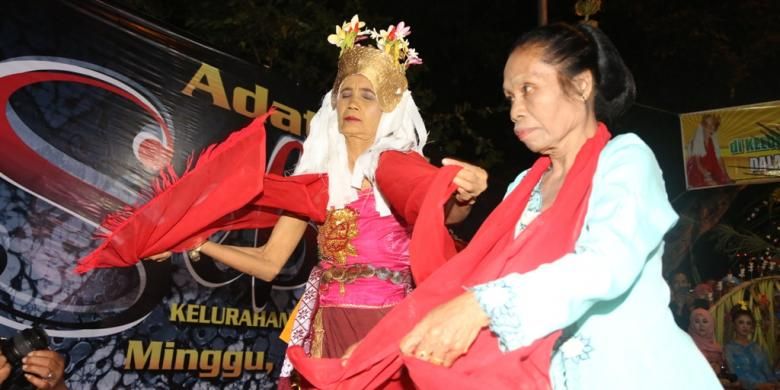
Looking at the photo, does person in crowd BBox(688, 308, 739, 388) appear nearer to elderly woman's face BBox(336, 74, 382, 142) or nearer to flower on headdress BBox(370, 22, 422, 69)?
flower on headdress BBox(370, 22, 422, 69)

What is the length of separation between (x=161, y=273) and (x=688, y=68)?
423 inches

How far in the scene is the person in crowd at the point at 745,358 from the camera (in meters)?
8.79

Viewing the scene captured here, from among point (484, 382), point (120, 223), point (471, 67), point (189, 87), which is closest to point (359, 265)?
point (120, 223)

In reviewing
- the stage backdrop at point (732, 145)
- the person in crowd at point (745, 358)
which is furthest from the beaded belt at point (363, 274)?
the stage backdrop at point (732, 145)

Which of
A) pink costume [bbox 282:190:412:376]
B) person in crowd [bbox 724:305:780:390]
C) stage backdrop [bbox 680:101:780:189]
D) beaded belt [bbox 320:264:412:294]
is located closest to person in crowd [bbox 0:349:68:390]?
pink costume [bbox 282:190:412:376]

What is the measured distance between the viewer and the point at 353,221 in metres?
3.23

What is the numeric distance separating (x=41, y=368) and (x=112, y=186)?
73.7 inches

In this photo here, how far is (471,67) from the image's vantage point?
11727 mm

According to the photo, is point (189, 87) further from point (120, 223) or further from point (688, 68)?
point (688, 68)

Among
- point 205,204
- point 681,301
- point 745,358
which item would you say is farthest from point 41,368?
point 681,301

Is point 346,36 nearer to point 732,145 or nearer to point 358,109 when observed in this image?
point 358,109

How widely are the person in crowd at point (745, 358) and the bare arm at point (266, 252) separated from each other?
703 centimetres

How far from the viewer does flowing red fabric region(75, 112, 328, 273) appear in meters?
2.91

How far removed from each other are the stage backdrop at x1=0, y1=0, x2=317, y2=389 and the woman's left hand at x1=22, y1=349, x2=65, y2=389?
1324mm
